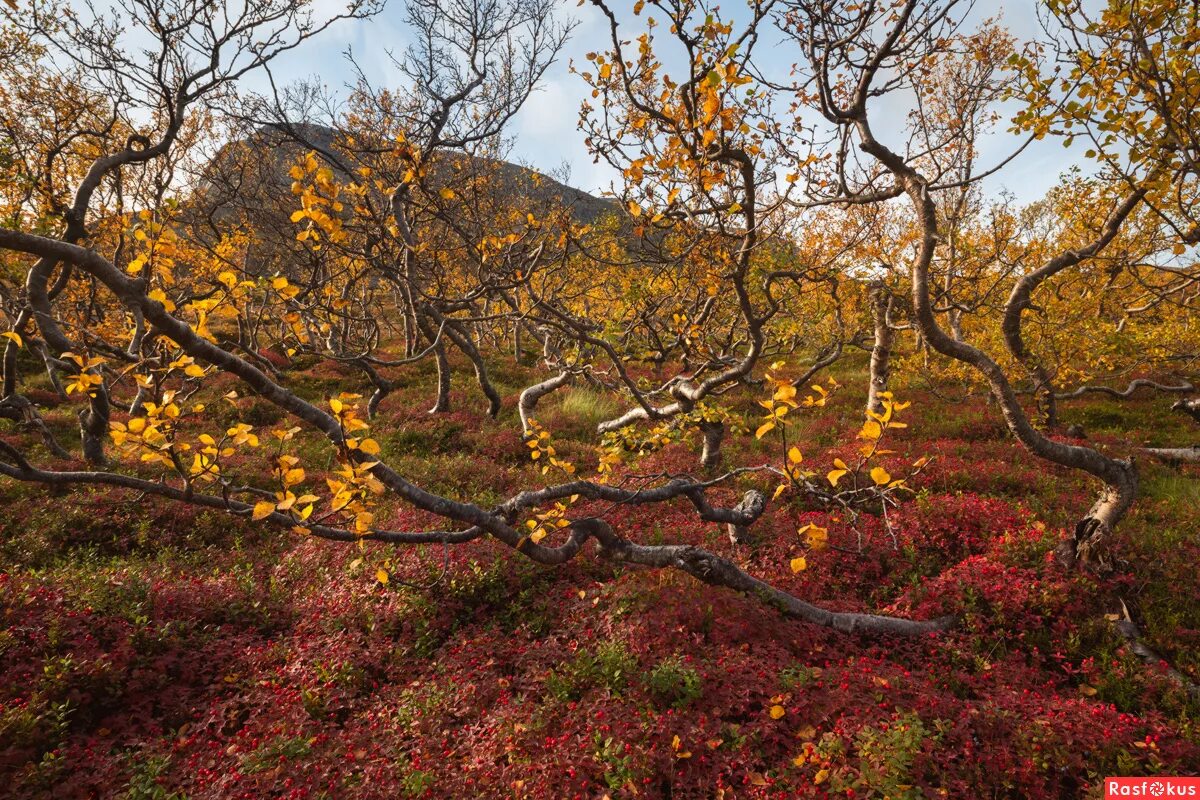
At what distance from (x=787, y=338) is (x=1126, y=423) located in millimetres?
11236

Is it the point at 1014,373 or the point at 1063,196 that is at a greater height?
the point at 1063,196

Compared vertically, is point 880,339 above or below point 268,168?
below

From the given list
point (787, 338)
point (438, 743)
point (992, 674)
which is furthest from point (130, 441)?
point (787, 338)

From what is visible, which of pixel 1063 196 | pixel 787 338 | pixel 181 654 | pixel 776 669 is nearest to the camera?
pixel 776 669

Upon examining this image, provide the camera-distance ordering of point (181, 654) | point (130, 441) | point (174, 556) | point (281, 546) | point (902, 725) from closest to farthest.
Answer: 1. point (130, 441)
2. point (902, 725)
3. point (181, 654)
4. point (174, 556)
5. point (281, 546)

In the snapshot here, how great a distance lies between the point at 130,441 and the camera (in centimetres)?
299

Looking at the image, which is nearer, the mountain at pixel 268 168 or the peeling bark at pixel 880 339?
the mountain at pixel 268 168

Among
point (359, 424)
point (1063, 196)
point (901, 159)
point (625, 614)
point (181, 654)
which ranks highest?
point (1063, 196)

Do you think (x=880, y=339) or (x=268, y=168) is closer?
(x=880, y=339)

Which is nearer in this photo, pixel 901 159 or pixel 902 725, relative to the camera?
pixel 902 725

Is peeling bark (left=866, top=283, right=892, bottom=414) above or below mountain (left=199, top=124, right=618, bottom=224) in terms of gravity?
below

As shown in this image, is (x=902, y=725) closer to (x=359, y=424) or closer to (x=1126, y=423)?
(x=359, y=424)

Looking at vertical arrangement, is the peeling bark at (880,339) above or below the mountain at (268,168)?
below

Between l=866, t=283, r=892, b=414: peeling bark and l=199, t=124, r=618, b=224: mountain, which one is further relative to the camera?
l=866, t=283, r=892, b=414: peeling bark
